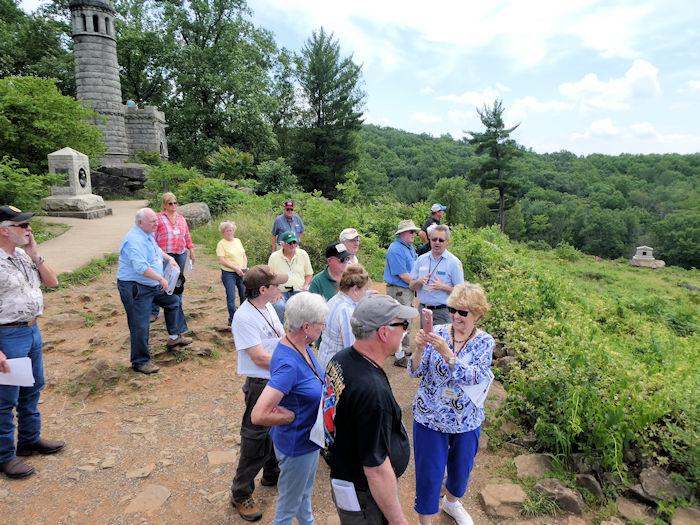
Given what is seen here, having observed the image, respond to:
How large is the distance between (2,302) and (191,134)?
1271 inches

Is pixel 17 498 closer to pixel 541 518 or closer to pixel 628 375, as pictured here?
pixel 541 518

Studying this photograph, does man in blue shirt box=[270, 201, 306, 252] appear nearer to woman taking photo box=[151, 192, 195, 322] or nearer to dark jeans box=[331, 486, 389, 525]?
woman taking photo box=[151, 192, 195, 322]

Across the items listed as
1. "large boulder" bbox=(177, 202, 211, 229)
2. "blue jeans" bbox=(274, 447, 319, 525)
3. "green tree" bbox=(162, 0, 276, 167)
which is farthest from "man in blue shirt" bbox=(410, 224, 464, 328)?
"green tree" bbox=(162, 0, 276, 167)

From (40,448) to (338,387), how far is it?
3.28m

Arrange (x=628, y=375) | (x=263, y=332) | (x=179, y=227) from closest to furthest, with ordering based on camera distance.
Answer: (x=263, y=332), (x=628, y=375), (x=179, y=227)

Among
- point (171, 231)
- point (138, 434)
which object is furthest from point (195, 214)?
point (138, 434)

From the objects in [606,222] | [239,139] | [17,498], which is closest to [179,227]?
[17,498]

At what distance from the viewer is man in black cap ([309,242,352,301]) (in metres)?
3.59

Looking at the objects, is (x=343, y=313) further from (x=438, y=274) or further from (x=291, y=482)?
(x=438, y=274)

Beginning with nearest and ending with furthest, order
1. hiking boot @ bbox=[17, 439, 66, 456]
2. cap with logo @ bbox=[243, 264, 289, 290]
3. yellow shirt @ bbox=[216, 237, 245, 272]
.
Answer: cap with logo @ bbox=[243, 264, 289, 290]
hiking boot @ bbox=[17, 439, 66, 456]
yellow shirt @ bbox=[216, 237, 245, 272]

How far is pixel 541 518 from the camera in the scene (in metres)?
2.90

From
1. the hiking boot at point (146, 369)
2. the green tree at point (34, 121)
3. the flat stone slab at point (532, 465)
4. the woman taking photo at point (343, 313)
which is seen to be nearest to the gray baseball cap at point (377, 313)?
the woman taking photo at point (343, 313)

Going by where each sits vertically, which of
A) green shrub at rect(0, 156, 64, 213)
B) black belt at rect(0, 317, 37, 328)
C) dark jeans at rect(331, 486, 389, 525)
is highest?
green shrub at rect(0, 156, 64, 213)

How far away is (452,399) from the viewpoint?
252cm
